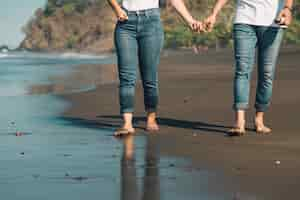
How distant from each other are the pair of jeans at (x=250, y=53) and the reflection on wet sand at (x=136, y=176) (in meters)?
1.04

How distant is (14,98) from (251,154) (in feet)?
21.0

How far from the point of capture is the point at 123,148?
6.62 metres

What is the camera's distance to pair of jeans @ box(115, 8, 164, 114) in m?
7.60

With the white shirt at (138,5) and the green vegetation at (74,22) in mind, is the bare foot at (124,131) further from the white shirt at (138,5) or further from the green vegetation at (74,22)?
the green vegetation at (74,22)

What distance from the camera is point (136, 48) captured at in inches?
303

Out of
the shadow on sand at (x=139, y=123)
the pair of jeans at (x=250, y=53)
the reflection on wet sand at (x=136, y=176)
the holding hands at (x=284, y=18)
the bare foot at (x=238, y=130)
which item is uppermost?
the holding hands at (x=284, y=18)

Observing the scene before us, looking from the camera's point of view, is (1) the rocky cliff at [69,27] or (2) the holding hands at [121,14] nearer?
(2) the holding hands at [121,14]

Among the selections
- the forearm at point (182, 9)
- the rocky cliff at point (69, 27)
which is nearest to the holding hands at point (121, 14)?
the forearm at point (182, 9)

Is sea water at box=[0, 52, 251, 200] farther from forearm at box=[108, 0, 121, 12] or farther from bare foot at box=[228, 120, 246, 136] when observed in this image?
forearm at box=[108, 0, 121, 12]

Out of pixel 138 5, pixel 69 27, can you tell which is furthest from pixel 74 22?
pixel 138 5

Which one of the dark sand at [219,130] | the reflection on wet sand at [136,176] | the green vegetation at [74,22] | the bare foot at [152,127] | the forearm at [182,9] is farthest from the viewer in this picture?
the green vegetation at [74,22]

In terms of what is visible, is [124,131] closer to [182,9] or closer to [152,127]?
[152,127]

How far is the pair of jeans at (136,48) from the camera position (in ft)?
24.9

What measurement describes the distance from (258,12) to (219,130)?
1085 millimetres
